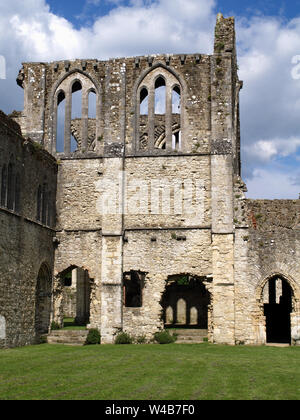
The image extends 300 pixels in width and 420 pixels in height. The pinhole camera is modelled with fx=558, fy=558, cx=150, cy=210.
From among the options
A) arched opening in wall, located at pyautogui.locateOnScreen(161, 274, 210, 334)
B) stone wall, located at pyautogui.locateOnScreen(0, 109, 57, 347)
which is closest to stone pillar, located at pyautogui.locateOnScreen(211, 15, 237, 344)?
stone wall, located at pyautogui.locateOnScreen(0, 109, 57, 347)

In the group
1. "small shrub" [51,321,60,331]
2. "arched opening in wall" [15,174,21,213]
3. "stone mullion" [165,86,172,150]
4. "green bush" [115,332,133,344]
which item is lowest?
"green bush" [115,332,133,344]

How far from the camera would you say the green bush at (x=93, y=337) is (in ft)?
68.5

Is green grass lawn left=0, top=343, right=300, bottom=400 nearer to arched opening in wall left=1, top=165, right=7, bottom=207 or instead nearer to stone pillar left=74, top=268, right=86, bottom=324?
arched opening in wall left=1, top=165, right=7, bottom=207

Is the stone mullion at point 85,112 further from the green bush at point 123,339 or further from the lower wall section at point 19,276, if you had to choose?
the green bush at point 123,339

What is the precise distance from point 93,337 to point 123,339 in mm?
1128

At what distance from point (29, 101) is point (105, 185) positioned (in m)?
5.15

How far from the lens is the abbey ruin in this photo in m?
→ 20.8

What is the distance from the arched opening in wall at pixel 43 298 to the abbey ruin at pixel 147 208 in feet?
0.13

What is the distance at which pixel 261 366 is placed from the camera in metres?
14.4

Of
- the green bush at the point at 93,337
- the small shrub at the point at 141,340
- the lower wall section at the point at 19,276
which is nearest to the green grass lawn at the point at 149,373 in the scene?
the lower wall section at the point at 19,276

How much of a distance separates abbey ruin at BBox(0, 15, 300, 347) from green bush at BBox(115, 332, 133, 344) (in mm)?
297

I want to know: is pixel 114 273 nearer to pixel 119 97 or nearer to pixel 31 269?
pixel 31 269

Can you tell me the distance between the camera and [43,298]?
21484 mm

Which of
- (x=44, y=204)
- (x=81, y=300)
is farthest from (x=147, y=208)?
(x=81, y=300)
